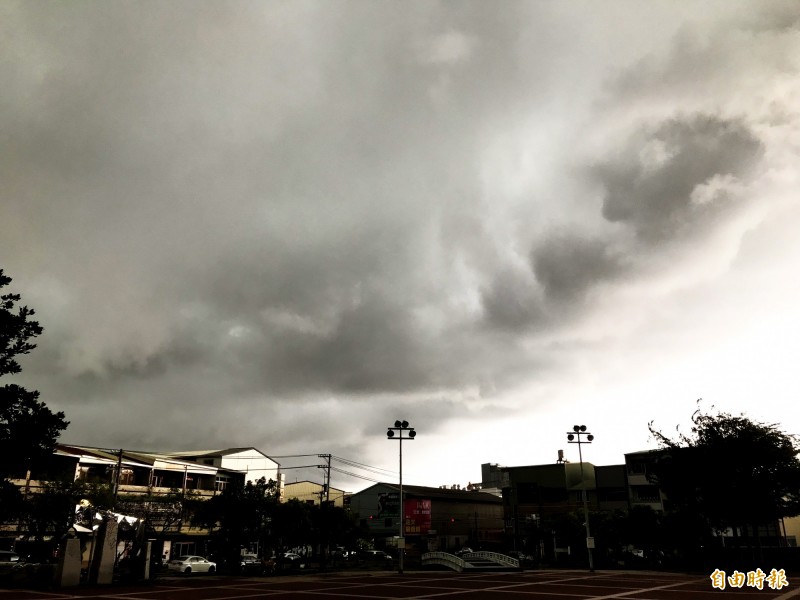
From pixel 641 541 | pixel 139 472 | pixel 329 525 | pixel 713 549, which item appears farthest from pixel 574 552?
pixel 139 472

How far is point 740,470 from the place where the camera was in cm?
4253

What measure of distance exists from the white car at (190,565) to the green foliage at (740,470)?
125 ft

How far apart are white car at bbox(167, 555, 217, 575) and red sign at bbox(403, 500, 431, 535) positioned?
4802cm

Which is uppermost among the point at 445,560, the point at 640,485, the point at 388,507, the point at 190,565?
the point at 640,485

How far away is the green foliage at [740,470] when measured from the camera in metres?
42.1

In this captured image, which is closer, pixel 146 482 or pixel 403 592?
pixel 403 592

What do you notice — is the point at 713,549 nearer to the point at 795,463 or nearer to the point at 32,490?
the point at 795,463

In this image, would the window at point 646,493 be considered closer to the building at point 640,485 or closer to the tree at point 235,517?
the building at point 640,485

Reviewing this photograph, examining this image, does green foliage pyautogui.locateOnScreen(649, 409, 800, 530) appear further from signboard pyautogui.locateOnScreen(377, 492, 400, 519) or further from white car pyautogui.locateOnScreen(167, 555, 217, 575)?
signboard pyautogui.locateOnScreen(377, 492, 400, 519)

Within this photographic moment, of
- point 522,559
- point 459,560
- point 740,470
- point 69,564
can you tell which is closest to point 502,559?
point 459,560

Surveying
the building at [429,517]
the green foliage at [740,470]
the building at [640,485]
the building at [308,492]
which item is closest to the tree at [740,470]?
the green foliage at [740,470]

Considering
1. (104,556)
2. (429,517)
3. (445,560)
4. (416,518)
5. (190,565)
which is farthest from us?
(429,517)

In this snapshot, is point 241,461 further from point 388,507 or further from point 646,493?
point 646,493

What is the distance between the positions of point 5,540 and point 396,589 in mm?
42593
